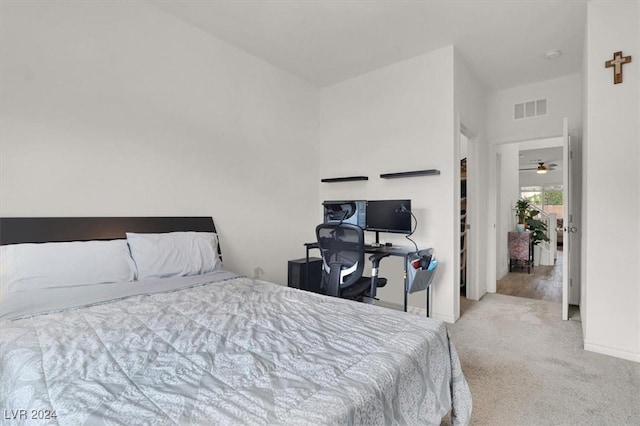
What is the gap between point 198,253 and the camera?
8.43 ft

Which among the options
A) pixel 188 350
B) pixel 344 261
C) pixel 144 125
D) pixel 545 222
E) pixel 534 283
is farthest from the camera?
pixel 545 222

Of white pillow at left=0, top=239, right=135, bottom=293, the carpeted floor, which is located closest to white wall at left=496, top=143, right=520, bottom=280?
the carpeted floor

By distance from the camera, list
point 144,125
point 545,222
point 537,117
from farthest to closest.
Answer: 1. point 545,222
2. point 537,117
3. point 144,125

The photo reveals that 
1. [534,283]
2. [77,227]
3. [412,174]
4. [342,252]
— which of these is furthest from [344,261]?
[534,283]

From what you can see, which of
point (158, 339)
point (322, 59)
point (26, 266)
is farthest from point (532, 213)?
point (26, 266)

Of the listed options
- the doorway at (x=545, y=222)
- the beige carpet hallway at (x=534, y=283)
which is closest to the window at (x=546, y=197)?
the doorway at (x=545, y=222)

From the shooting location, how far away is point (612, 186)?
2.49 meters

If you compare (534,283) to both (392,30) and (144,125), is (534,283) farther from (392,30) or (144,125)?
(144,125)

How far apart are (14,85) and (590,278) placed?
14.7 feet

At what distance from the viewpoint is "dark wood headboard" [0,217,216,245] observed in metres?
2.01

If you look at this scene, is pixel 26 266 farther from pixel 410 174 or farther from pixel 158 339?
pixel 410 174

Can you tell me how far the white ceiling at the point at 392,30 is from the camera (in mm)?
2711

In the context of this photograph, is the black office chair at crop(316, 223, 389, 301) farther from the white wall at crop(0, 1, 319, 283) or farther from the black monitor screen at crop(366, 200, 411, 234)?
the white wall at crop(0, 1, 319, 283)

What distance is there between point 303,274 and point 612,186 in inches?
116
